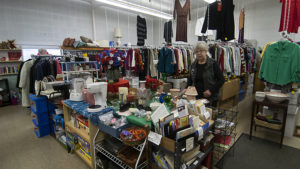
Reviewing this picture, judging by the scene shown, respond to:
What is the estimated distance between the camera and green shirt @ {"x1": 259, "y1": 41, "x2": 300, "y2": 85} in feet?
8.93

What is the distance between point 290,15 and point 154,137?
3862mm

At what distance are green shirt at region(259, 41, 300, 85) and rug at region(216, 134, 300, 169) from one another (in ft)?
3.79

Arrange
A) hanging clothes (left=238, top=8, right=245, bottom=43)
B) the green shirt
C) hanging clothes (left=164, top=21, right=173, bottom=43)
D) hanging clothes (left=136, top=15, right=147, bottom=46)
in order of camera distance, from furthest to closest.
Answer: hanging clothes (left=136, top=15, right=147, bottom=46) < hanging clothes (left=164, top=21, right=173, bottom=43) < hanging clothes (left=238, top=8, right=245, bottom=43) < the green shirt

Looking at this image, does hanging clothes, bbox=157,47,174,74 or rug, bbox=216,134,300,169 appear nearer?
rug, bbox=216,134,300,169

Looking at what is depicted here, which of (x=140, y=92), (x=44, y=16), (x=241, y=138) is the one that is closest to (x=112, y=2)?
(x=44, y=16)

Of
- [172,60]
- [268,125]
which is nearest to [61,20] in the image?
[172,60]

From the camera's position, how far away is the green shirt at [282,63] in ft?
8.93

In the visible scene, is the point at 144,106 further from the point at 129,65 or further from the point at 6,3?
the point at 6,3

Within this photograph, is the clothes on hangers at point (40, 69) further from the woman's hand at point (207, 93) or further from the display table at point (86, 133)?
the woman's hand at point (207, 93)

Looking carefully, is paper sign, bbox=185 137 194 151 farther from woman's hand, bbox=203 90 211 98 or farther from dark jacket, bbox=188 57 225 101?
dark jacket, bbox=188 57 225 101

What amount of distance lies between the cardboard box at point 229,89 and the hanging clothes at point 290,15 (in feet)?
5.25

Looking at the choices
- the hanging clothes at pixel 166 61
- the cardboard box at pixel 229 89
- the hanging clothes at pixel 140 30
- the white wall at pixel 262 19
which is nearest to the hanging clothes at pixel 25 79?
the hanging clothes at pixel 166 61

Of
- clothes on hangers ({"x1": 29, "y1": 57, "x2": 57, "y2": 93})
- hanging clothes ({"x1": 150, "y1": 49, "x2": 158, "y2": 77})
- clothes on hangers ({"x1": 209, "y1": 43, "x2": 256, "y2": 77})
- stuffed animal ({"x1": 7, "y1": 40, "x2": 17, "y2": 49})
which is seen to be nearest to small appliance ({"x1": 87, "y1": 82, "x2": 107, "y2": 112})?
clothes on hangers ({"x1": 209, "y1": 43, "x2": 256, "y2": 77})

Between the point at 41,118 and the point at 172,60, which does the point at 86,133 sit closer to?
the point at 41,118
